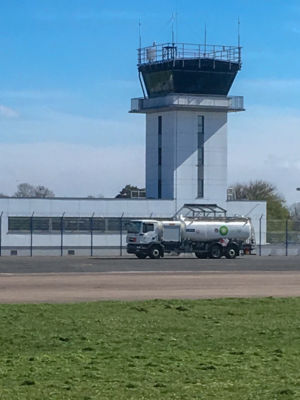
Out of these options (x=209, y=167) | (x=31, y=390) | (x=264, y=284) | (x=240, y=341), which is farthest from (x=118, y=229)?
(x=31, y=390)

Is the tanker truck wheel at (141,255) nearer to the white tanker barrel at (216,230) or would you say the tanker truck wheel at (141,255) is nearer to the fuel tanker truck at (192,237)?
the fuel tanker truck at (192,237)

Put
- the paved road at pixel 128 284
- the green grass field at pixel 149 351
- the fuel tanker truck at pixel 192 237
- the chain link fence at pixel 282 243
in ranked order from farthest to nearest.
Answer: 1. the chain link fence at pixel 282 243
2. the fuel tanker truck at pixel 192 237
3. the paved road at pixel 128 284
4. the green grass field at pixel 149 351

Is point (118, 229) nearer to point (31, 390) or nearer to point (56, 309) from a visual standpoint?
point (56, 309)

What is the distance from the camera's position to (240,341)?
57.0ft

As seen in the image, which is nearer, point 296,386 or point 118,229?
point 296,386

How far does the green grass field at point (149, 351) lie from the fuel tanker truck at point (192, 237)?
40.4 m

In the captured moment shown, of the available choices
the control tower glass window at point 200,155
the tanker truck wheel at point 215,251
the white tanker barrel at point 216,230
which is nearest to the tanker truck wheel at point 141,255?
the white tanker barrel at point 216,230

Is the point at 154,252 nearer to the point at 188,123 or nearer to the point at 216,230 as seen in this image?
the point at 216,230

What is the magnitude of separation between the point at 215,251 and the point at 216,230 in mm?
1705

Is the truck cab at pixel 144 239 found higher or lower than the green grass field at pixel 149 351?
higher

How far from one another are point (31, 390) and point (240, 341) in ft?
20.3

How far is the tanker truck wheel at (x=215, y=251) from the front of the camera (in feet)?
221

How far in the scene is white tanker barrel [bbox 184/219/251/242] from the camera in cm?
6756

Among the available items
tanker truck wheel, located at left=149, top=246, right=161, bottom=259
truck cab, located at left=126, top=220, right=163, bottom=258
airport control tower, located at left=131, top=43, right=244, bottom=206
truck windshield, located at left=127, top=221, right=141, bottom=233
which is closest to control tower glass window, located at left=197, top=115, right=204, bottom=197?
airport control tower, located at left=131, top=43, right=244, bottom=206
